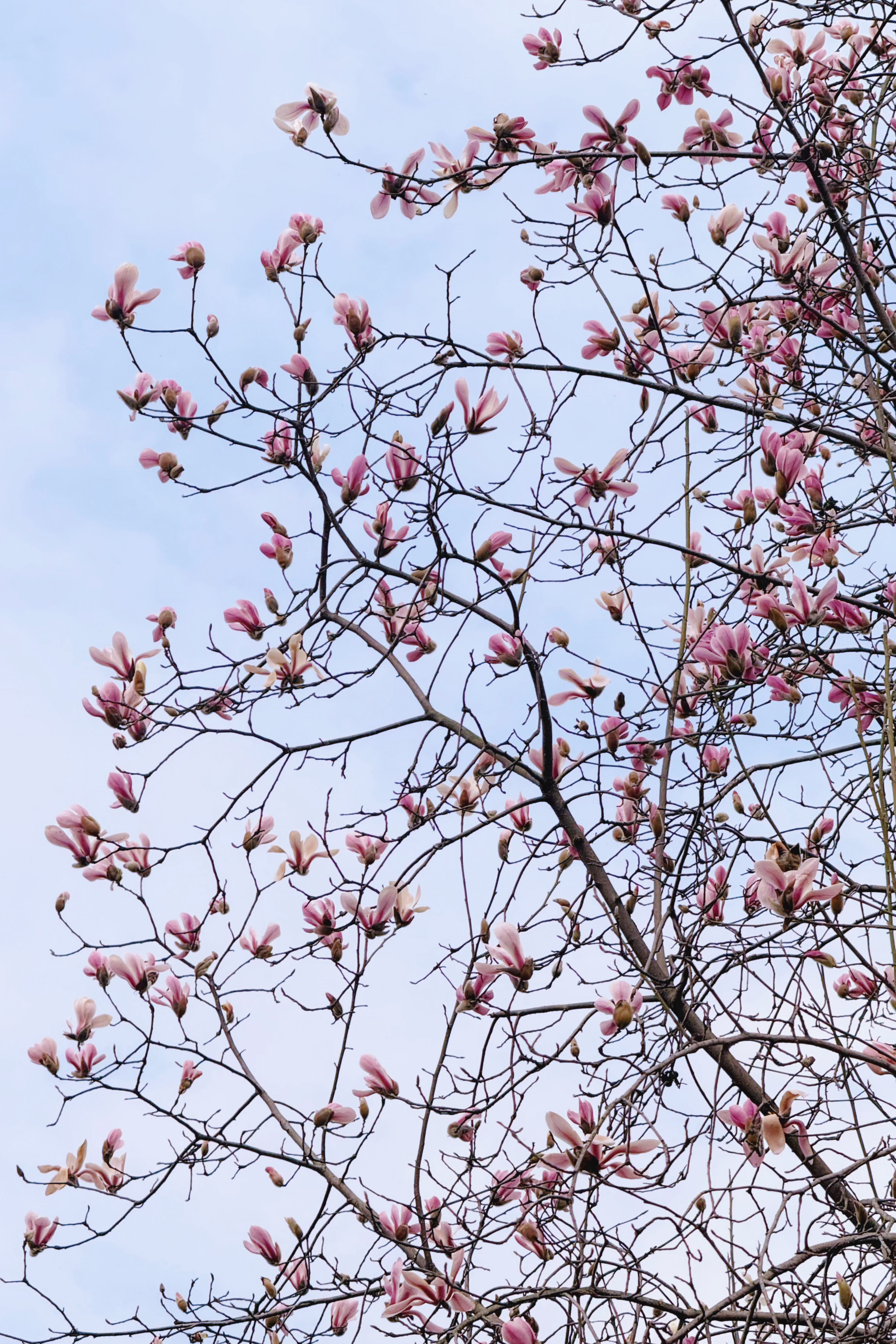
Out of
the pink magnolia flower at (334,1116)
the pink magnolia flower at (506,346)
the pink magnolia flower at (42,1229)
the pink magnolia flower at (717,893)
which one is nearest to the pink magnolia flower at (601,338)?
the pink magnolia flower at (506,346)

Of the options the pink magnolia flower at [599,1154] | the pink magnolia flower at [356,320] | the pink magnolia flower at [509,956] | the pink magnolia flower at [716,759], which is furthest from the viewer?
the pink magnolia flower at [716,759]

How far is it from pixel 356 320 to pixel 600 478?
65cm

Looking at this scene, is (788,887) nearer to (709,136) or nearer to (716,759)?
(716,759)

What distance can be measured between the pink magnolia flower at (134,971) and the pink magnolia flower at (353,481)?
3.93 ft

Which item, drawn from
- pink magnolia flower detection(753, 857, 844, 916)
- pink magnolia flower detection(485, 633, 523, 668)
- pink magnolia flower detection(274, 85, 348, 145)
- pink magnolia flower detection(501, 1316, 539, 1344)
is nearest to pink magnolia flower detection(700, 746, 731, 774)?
pink magnolia flower detection(485, 633, 523, 668)

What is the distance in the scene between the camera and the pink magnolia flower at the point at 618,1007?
209 cm

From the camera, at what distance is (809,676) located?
A: 2.70m

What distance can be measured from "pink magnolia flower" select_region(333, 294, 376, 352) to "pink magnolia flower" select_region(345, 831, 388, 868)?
108cm

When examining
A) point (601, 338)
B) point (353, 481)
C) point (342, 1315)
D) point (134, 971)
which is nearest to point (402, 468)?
point (353, 481)

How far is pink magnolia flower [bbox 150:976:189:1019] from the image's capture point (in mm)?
2887

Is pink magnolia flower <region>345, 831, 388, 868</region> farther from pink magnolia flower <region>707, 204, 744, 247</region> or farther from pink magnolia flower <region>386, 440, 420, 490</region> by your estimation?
pink magnolia flower <region>707, 204, 744, 247</region>

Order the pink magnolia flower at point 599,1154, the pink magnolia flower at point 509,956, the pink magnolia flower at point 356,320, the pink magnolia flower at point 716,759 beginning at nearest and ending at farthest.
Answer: the pink magnolia flower at point 599,1154 → the pink magnolia flower at point 509,956 → the pink magnolia flower at point 356,320 → the pink magnolia flower at point 716,759

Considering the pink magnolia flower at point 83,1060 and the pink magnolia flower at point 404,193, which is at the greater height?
the pink magnolia flower at point 404,193

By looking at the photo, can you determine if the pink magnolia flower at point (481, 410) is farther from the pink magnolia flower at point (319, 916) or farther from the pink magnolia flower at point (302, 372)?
the pink magnolia flower at point (319, 916)
